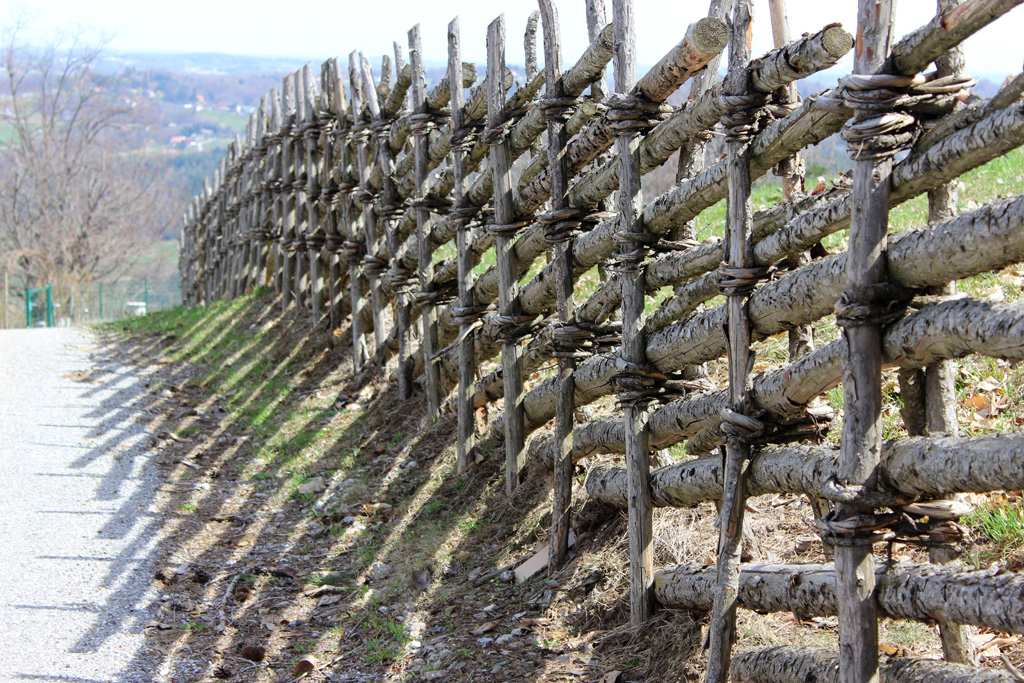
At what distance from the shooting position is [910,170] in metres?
2.76

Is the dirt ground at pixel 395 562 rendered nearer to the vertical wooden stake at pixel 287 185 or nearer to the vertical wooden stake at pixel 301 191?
the vertical wooden stake at pixel 301 191

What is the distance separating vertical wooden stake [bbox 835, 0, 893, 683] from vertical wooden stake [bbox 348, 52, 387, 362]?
581 centimetres

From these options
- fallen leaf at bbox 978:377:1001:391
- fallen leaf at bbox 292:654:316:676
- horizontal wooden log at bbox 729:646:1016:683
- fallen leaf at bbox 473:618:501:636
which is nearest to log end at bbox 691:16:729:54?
fallen leaf at bbox 978:377:1001:391

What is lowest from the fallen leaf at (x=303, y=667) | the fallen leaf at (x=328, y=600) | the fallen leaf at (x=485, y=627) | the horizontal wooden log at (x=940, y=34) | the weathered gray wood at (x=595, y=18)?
the fallen leaf at (x=303, y=667)

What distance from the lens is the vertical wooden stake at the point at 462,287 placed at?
6145 millimetres

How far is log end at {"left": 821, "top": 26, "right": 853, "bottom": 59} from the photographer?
3.04 metres

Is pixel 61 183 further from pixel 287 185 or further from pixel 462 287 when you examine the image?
pixel 462 287

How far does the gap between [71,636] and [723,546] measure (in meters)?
3.51

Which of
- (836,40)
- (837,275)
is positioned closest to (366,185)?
(836,40)

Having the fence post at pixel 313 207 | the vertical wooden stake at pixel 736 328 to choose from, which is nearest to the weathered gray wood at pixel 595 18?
the vertical wooden stake at pixel 736 328

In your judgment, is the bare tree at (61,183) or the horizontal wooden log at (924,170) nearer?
the horizontal wooden log at (924,170)

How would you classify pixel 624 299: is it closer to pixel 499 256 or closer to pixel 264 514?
pixel 499 256

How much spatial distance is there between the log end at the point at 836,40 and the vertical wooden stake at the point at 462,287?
11.2 feet

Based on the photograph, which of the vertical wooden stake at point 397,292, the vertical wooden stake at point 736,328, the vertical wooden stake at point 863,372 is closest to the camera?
the vertical wooden stake at point 863,372
